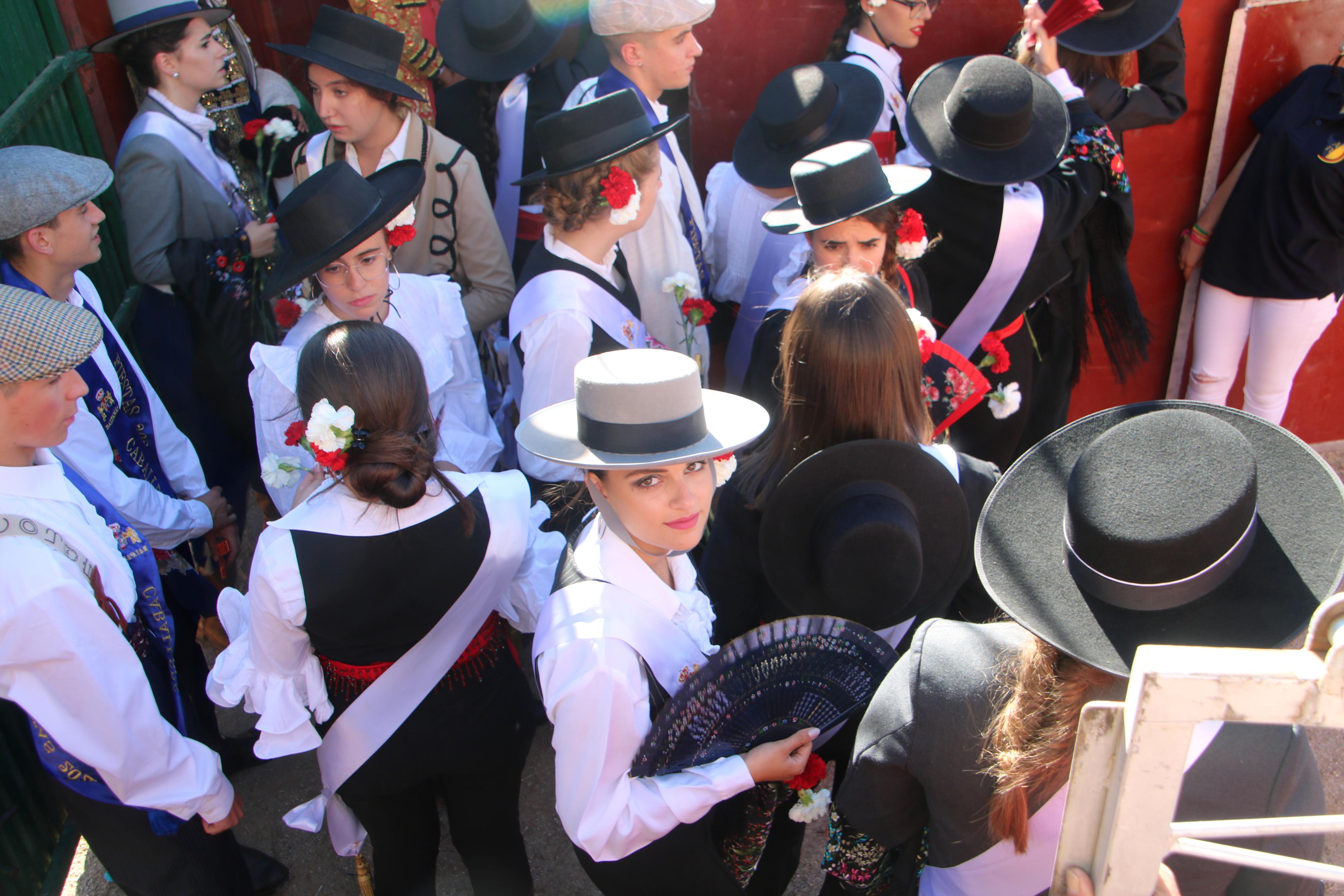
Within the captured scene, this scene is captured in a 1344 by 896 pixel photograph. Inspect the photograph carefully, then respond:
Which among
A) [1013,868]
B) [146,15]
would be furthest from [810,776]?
[146,15]

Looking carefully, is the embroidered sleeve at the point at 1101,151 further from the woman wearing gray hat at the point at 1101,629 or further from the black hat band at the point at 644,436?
the black hat band at the point at 644,436

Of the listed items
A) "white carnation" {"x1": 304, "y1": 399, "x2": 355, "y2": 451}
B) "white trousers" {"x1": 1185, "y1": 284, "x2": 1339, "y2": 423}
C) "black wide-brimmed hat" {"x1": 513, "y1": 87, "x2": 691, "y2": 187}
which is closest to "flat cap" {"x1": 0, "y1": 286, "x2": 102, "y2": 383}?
"white carnation" {"x1": 304, "y1": 399, "x2": 355, "y2": 451}

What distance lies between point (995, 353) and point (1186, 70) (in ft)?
6.97

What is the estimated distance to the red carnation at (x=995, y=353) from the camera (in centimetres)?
341

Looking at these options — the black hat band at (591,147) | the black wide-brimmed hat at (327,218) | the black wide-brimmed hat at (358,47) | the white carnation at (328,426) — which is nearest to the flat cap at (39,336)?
the white carnation at (328,426)

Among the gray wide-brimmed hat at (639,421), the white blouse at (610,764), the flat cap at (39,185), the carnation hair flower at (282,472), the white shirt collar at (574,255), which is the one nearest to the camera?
the white blouse at (610,764)

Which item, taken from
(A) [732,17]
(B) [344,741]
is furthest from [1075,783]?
(A) [732,17]

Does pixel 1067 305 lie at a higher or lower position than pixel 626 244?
lower

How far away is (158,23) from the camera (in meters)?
3.43

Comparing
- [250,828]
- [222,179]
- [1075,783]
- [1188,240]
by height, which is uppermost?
[1075,783]

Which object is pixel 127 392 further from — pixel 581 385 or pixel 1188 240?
pixel 1188 240

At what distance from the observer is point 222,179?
3574 mm

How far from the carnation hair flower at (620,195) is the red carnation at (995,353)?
145 centimetres

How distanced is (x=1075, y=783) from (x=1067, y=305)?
10.9 ft
